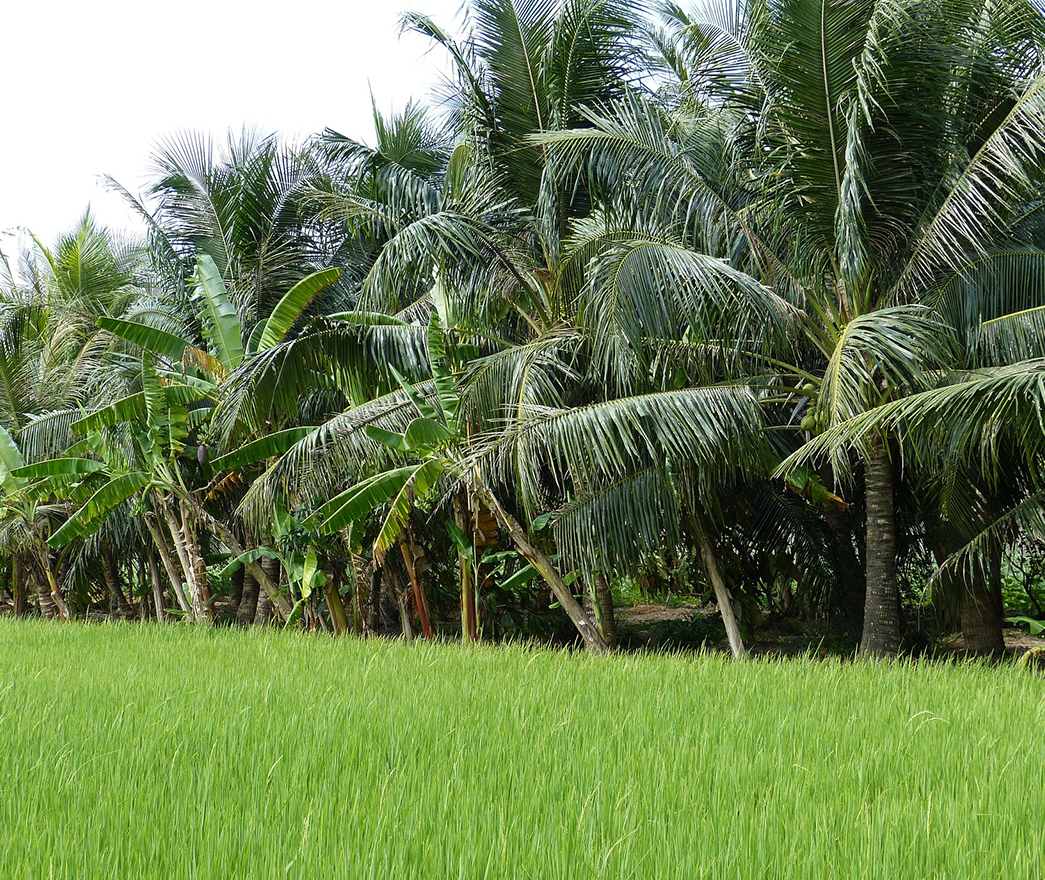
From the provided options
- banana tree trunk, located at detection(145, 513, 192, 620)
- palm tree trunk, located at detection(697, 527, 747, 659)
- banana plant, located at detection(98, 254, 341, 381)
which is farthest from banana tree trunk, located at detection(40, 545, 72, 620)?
palm tree trunk, located at detection(697, 527, 747, 659)

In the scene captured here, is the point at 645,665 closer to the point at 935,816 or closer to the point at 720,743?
the point at 720,743

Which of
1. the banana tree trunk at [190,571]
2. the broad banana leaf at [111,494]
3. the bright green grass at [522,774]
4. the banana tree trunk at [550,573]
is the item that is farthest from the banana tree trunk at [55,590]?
the banana tree trunk at [550,573]

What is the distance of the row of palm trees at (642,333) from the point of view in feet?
20.0

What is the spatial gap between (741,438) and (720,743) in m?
2.95

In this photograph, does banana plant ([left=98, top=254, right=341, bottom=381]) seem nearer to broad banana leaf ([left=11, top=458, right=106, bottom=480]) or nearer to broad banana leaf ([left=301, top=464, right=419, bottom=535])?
broad banana leaf ([left=11, top=458, right=106, bottom=480])

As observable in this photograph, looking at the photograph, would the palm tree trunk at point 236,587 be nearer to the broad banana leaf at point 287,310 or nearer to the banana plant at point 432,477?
the broad banana leaf at point 287,310

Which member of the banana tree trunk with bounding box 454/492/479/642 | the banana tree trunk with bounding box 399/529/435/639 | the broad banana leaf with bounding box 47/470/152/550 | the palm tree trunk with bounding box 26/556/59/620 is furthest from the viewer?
the palm tree trunk with bounding box 26/556/59/620

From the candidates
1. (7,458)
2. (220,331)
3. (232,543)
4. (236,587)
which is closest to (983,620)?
(232,543)

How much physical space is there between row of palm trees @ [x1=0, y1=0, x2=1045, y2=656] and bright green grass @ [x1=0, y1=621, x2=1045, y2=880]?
1707 millimetres

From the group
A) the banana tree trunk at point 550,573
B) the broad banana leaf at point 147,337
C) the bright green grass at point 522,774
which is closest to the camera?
the bright green grass at point 522,774

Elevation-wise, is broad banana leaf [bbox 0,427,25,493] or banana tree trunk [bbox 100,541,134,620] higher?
broad banana leaf [bbox 0,427,25,493]

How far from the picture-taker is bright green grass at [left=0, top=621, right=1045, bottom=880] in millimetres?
2422

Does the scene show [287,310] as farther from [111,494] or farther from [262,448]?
[111,494]

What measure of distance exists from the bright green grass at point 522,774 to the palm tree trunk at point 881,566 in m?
0.96
